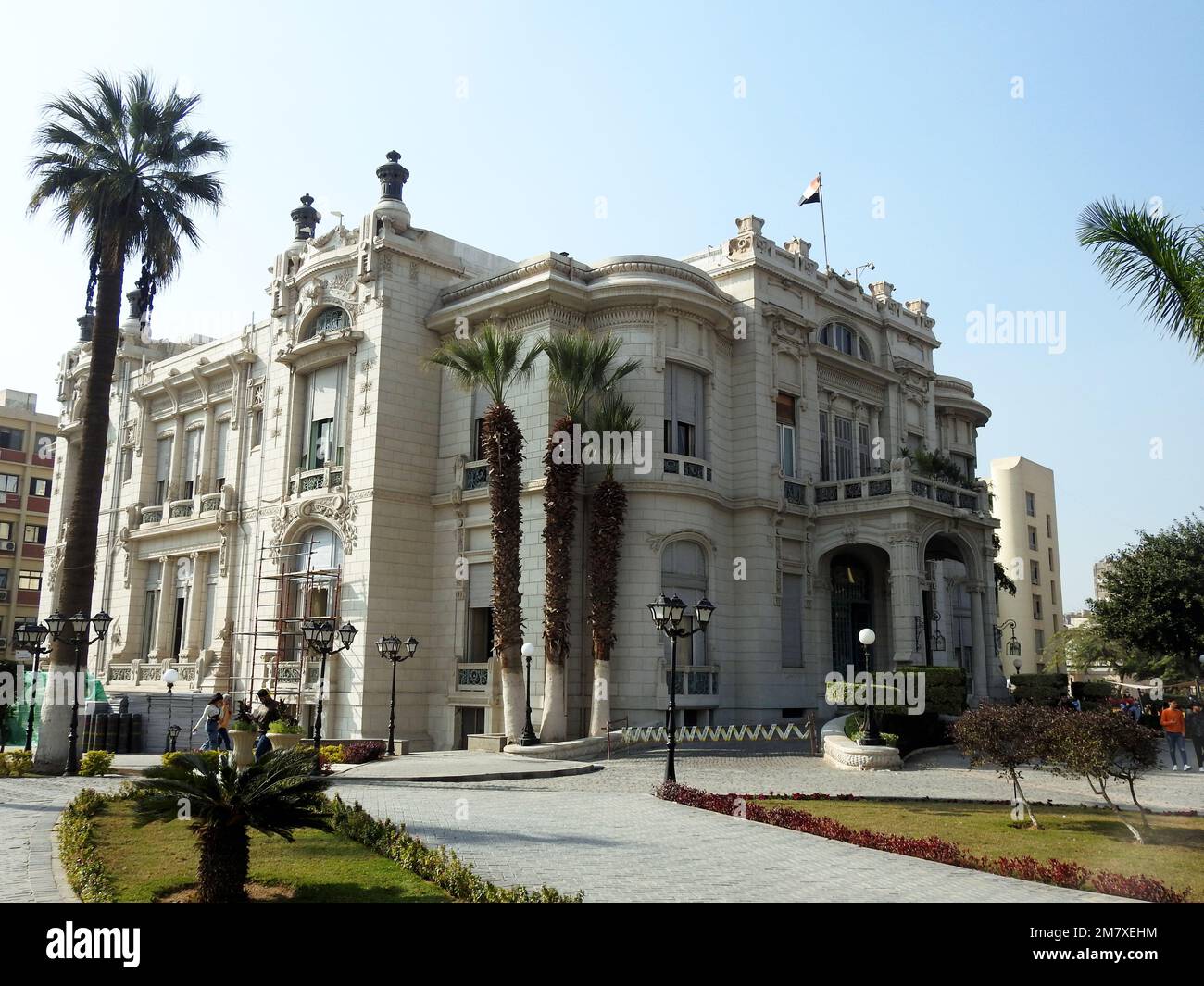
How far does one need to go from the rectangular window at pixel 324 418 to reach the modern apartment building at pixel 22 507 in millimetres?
36296

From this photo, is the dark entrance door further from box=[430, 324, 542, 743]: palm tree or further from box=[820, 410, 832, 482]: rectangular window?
box=[430, 324, 542, 743]: palm tree

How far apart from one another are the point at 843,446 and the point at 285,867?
26.6 metres

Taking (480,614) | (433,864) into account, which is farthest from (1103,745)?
(480,614)

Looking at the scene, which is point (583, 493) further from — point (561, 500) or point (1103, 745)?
point (1103, 745)

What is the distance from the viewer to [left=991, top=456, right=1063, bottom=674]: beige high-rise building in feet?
221

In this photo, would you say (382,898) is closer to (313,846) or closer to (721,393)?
(313,846)

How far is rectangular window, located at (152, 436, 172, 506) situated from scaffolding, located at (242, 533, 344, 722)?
9905 millimetres

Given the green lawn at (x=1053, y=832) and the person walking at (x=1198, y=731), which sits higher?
the person walking at (x=1198, y=731)

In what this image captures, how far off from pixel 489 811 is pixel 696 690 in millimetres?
12866

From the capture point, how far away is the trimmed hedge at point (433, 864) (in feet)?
28.5

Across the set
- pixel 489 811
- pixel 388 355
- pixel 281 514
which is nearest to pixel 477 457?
pixel 388 355

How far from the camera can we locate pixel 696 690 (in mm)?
27734

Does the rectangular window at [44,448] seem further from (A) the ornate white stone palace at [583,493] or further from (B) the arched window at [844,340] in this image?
(B) the arched window at [844,340]

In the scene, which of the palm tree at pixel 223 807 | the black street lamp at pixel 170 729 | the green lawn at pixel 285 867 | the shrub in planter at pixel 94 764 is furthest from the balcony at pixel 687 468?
the palm tree at pixel 223 807
